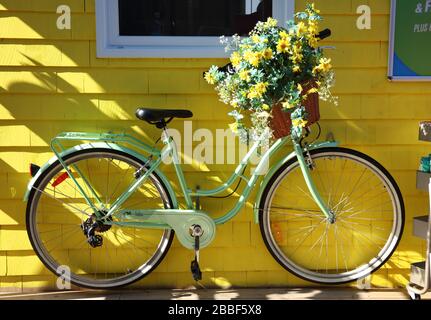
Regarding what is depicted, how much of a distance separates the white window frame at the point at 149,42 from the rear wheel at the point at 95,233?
67 centimetres

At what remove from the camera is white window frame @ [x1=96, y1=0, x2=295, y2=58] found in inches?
131

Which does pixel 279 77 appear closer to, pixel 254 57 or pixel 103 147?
pixel 254 57

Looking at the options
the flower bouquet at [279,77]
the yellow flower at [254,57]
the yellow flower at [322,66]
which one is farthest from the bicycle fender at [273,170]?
the yellow flower at [254,57]

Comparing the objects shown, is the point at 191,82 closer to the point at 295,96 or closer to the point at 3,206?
the point at 295,96

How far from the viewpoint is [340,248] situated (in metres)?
3.58

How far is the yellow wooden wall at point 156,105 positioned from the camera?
3.33m

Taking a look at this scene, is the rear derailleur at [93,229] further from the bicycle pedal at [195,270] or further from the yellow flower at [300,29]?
the yellow flower at [300,29]

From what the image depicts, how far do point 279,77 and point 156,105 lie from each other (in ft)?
2.84

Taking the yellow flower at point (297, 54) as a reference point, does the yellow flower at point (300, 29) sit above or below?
above

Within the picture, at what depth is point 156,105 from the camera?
3396 mm

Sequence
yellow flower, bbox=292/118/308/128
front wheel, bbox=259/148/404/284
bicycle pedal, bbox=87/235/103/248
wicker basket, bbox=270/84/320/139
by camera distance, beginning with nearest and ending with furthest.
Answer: yellow flower, bbox=292/118/308/128
wicker basket, bbox=270/84/320/139
bicycle pedal, bbox=87/235/103/248
front wheel, bbox=259/148/404/284

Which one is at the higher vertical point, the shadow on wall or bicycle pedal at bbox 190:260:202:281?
the shadow on wall

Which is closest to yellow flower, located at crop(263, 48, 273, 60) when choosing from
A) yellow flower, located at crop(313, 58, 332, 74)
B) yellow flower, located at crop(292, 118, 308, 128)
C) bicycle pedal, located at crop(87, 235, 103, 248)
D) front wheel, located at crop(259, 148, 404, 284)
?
yellow flower, located at crop(313, 58, 332, 74)

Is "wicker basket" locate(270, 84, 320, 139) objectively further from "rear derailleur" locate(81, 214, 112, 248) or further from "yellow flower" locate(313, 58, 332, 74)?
"rear derailleur" locate(81, 214, 112, 248)
